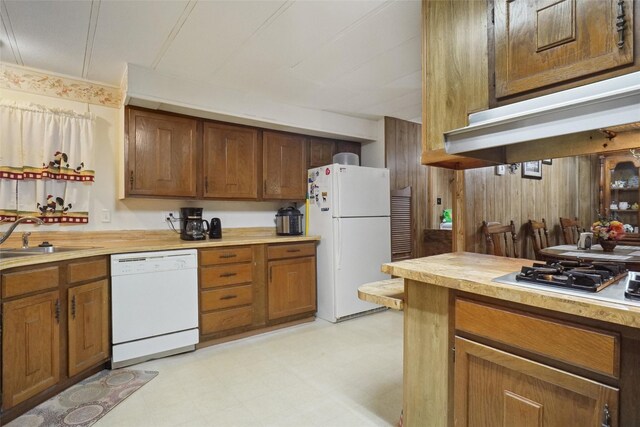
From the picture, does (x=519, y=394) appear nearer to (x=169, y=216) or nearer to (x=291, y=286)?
(x=291, y=286)

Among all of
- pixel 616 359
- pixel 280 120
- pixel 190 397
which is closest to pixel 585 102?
pixel 616 359

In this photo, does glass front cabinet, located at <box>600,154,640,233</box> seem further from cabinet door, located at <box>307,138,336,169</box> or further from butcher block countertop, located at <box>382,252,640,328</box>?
butcher block countertop, located at <box>382,252,640,328</box>

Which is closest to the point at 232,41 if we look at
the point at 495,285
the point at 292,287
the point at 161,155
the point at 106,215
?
the point at 161,155

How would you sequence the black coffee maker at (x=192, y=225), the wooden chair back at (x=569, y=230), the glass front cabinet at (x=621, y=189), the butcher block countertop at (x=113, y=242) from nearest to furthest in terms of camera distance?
1. the butcher block countertop at (x=113, y=242)
2. the black coffee maker at (x=192, y=225)
3. the wooden chair back at (x=569, y=230)
4. the glass front cabinet at (x=621, y=189)

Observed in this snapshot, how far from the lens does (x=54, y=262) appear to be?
6.83ft

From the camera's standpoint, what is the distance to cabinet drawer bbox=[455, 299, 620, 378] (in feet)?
3.10

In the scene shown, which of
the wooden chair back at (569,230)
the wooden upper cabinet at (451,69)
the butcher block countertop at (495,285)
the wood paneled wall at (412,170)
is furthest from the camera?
the wood paneled wall at (412,170)

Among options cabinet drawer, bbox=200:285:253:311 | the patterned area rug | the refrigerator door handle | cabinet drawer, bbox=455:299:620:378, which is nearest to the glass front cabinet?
the refrigerator door handle

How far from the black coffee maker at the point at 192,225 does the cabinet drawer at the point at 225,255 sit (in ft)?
0.93

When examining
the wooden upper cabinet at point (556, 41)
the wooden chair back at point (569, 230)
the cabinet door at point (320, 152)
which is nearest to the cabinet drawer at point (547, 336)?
the wooden upper cabinet at point (556, 41)

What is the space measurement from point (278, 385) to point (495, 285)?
5.52 ft

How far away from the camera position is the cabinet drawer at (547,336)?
946 millimetres

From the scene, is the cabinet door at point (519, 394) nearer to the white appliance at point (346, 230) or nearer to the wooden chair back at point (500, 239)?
the wooden chair back at point (500, 239)

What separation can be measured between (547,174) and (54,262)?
182 inches
